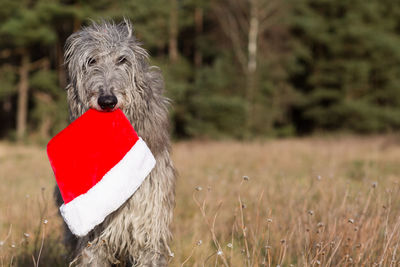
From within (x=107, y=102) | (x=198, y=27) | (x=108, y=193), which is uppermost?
(x=198, y=27)

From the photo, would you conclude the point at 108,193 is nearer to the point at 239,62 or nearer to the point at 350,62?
the point at 239,62

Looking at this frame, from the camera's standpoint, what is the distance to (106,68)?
266 centimetres

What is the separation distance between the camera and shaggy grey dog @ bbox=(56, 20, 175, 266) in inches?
104

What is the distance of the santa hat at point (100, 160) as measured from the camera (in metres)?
2.41

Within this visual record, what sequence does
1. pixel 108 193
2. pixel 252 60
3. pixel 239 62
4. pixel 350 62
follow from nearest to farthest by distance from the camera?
pixel 108 193 < pixel 252 60 < pixel 239 62 < pixel 350 62

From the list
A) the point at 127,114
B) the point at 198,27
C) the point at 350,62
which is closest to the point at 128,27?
the point at 127,114

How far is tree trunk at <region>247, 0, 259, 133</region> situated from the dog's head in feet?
59.6

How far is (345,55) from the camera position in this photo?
27.4m

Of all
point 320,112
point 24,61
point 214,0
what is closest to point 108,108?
point 24,61

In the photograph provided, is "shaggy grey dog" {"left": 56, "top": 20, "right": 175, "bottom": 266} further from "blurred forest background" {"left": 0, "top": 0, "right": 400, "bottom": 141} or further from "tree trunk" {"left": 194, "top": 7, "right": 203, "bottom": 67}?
"tree trunk" {"left": 194, "top": 7, "right": 203, "bottom": 67}

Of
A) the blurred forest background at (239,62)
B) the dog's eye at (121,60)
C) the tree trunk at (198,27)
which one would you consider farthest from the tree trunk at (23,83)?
the dog's eye at (121,60)

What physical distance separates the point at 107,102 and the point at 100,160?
1.27 ft

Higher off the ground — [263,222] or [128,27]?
[128,27]

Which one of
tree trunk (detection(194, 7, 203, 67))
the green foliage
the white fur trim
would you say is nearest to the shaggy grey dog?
the white fur trim
